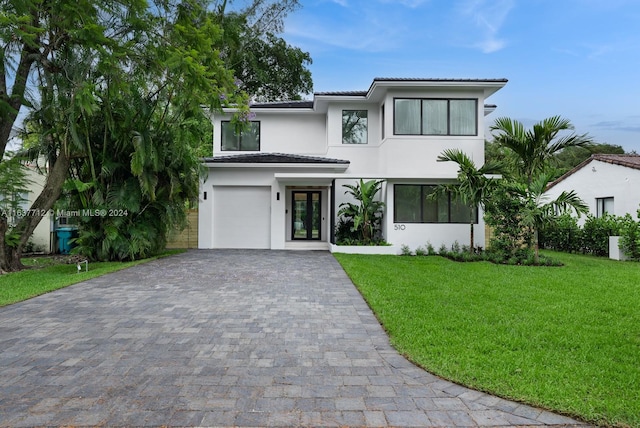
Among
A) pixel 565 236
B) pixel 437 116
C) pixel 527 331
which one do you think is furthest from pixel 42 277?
pixel 565 236

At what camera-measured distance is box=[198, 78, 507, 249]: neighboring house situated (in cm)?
1460

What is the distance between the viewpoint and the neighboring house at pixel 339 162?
14.6m

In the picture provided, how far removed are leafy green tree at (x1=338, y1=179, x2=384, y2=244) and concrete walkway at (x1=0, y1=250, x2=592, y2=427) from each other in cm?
739

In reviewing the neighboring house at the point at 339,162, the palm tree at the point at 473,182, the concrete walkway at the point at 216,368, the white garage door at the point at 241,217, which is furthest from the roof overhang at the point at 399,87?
the concrete walkway at the point at 216,368

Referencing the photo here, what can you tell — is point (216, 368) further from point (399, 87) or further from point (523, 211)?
point (399, 87)

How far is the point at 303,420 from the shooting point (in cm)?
305

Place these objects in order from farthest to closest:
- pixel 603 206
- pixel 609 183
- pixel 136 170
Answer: pixel 603 206 < pixel 609 183 < pixel 136 170

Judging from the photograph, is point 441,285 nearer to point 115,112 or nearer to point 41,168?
point 115,112

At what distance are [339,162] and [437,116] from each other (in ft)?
12.9

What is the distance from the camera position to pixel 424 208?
583 inches

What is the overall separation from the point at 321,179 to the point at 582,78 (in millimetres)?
12443

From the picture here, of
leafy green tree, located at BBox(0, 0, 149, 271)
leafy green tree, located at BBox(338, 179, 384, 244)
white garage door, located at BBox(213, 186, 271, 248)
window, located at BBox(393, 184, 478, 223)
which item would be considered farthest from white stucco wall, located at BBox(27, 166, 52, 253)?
window, located at BBox(393, 184, 478, 223)

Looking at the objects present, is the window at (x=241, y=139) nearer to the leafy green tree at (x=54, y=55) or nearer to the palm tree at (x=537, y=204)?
the leafy green tree at (x=54, y=55)

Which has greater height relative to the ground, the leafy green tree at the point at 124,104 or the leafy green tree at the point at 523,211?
the leafy green tree at the point at 124,104
